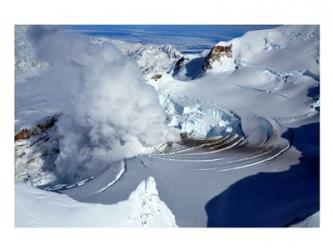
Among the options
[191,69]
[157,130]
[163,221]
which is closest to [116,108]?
[157,130]

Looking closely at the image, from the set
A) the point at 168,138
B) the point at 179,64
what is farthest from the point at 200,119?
the point at 179,64

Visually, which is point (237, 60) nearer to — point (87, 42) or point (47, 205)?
point (87, 42)

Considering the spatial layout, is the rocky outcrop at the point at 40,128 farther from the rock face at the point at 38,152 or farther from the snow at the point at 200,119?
the snow at the point at 200,119

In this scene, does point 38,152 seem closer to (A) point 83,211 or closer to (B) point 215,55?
(A) point 83,211

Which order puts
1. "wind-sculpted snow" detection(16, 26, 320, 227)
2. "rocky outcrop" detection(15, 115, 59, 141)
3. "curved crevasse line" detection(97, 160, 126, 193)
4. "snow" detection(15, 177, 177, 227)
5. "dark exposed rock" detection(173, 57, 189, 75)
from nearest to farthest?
"snow" detection(15, 177, 177, 227) → "wind-sculpted snow" detection(16, 26, 320, 227) → "curved crevasse line" detection(97, 160, 126, 193) → "rocky outcrop" detection(15, 115, 59, 141) → "dark exposed rock" detection(173, 57, 189, 75)

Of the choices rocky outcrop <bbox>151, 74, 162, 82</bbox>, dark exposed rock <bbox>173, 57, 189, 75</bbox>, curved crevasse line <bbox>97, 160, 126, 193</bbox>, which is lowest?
curved crevasse line <bbox>97, 160, 126, 193</bbox>

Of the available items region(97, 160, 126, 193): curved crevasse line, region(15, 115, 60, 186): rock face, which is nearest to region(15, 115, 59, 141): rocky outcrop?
region(15, 115, 60, 186): rock face

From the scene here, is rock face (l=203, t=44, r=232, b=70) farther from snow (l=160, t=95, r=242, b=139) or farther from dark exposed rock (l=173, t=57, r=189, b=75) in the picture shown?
snow (l=160, t=95, r=242, b=139)
